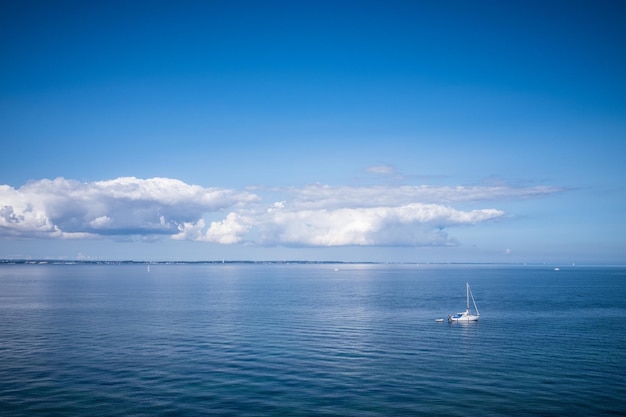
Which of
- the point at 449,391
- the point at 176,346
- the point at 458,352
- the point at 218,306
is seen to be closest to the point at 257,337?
the point at 176,346

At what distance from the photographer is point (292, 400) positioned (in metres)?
53.9

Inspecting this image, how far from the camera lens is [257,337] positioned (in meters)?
90.2

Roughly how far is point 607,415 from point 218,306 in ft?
370

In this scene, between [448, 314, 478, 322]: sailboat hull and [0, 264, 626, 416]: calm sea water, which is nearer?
[0, 264, 626, 416]: calm sea water

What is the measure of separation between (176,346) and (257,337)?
1567 centimetres

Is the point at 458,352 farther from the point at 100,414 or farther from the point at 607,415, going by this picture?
the point at 100,414

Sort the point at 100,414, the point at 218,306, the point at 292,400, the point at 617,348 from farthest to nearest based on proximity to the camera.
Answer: the point at 218,306, the point at 617,348, the point at 292,400, the point at 100,414

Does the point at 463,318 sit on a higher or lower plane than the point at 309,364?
higher

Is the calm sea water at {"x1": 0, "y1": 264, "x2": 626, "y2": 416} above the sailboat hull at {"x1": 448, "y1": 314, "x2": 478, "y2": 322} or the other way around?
the other way around

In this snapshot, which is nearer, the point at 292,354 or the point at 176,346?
the point at 292,354

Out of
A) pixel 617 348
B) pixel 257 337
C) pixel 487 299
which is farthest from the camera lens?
pixel 487 299

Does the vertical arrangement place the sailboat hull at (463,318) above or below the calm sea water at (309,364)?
above

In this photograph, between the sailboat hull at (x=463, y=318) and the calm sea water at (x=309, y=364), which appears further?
the sailboat hull at (x=463, y=318)

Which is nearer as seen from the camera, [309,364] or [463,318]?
[309,364]
